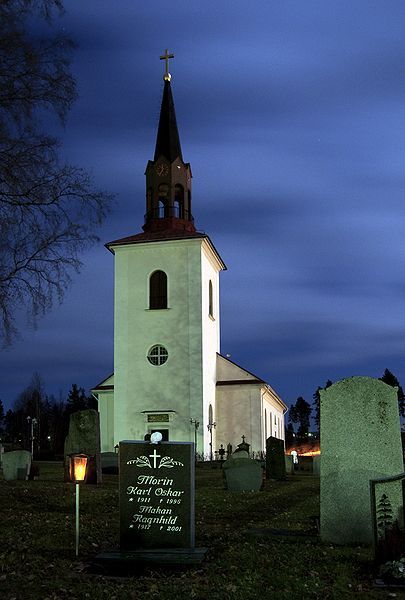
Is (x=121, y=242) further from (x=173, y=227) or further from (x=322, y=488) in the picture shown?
(x=322, y=488)

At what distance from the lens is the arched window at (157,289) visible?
40.2m

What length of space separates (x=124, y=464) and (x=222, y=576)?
1662mm

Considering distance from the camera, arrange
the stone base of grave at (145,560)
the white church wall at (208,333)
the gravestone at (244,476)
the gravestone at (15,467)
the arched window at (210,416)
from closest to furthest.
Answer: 1. the stone base of grave at (145,560)
2. the gravestone at (244,476)
3. the gravestone at (15,467)
4. the white church wall at (208,333)
5. the arched window at (210,416)

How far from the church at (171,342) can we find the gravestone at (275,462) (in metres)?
15.0

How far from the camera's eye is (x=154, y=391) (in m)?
38.8

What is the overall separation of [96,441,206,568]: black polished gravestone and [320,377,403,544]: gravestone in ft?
6.44

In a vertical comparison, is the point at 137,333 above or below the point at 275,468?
above

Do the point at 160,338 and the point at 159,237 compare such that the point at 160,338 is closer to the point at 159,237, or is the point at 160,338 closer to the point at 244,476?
the point at 159,237

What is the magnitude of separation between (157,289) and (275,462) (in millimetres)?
19282

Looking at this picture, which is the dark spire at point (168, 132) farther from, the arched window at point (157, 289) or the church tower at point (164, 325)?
the arched window at point (157, 289)

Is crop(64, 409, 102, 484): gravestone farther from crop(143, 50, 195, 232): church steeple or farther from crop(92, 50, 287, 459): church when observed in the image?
crop(143, 50, 195, 232): church steeple

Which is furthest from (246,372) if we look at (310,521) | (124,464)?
(124,464)

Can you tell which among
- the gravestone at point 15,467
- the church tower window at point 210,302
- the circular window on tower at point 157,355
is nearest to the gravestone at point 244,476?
the gravestone at point 15,467

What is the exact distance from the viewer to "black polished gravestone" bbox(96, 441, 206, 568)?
779cm
